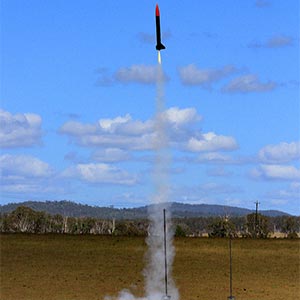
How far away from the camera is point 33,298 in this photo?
120 ft

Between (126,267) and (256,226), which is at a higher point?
(256,226)

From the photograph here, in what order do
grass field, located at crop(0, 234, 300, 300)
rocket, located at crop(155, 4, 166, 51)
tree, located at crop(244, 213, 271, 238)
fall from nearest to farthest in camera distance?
rocket, located at crop(155, 4, 166, 51) < grass field, located at crop(0, 234, 300, 300) < tree, located at crop(244, 213, 271, 238)

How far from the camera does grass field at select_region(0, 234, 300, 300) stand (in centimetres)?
3862

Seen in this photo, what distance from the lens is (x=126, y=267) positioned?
153 feet

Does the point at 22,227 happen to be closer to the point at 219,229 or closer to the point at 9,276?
the point at 219,229

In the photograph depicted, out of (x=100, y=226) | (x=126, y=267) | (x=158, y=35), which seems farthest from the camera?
(x=100, y=226)

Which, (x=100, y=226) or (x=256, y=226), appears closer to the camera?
(x=256, y=226)

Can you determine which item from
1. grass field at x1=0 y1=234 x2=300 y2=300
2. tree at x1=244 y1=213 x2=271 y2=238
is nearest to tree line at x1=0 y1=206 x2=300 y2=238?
tree at x1=244 y1=213 x2=271 y2=238

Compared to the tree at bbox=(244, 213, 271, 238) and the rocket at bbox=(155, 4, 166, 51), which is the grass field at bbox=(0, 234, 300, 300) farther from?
the tree at bbox=(244, 213, 271, 238)

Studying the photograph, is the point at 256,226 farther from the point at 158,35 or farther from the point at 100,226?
the point at 158,35

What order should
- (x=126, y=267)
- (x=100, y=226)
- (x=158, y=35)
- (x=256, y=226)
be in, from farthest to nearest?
1. (x=100, y=226)
2. (x=256, y=226)
3. (x=126, y=267)
4. (x=158, y=35)

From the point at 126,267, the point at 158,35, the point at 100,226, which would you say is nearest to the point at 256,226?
the point at 100,226

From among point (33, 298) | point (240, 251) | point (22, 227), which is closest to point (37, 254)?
point (240, 251)

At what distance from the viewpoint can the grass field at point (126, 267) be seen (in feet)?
127
